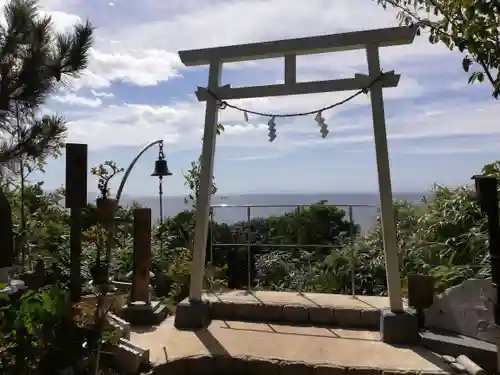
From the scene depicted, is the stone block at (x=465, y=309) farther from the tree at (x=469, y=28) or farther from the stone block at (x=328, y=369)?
the tree at (x=469, y=28)

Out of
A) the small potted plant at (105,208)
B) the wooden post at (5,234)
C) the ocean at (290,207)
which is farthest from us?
the ocean at (290,207)

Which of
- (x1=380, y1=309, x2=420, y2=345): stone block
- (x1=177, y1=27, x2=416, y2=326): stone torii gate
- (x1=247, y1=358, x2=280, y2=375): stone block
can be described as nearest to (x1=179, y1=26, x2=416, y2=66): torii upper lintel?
(x1=177, y1=27, x2=416, y2=326): stone torii gate

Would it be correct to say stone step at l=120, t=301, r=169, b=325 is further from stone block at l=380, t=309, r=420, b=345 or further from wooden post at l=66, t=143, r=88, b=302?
stone block at l=380, t=309, r=420, b=345

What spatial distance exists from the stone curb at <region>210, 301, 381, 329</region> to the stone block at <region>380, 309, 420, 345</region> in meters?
0.38

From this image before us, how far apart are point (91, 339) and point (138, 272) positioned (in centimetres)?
170

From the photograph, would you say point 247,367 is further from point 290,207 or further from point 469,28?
point 469,28

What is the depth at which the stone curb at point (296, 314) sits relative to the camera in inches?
167

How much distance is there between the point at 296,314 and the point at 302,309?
76 mm

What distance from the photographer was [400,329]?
376cm

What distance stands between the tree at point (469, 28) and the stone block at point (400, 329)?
2.16 metres

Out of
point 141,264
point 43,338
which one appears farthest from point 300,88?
point 43,338

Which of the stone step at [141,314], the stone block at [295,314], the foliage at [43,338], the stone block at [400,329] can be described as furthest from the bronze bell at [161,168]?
the stone block at [400,329]

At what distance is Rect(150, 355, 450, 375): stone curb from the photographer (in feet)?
10.8

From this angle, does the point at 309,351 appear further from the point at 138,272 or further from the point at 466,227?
the point at 466,227
